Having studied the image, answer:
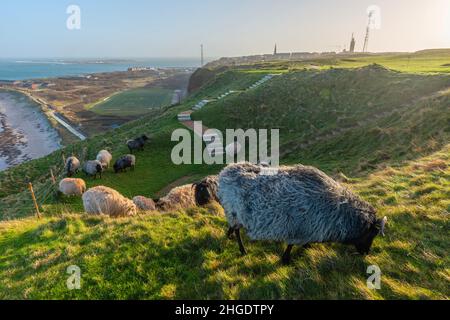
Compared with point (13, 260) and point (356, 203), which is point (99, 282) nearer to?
point (13, 260)

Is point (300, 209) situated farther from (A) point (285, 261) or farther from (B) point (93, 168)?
(B) point (93, 168)

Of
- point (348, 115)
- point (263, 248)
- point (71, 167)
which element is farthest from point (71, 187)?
point (348, 115)

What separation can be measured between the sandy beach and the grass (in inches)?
659

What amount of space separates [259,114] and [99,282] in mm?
27727

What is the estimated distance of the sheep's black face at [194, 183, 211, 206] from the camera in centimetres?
1181

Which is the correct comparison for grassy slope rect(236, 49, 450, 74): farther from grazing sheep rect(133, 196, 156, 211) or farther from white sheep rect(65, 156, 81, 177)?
white sheep rect(65, 156, 81, 177)

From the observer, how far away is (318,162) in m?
18.0

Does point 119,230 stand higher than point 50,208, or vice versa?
point 119,230

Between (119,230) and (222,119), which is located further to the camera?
(222,119)

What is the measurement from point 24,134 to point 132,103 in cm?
3691

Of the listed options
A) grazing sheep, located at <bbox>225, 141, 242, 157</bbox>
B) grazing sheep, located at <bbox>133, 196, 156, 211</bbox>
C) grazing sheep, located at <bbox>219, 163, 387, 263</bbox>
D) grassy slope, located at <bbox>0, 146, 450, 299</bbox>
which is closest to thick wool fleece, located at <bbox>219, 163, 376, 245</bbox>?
grazing sheep, located at <bbox>219, 163, 387, 263</bbox>
